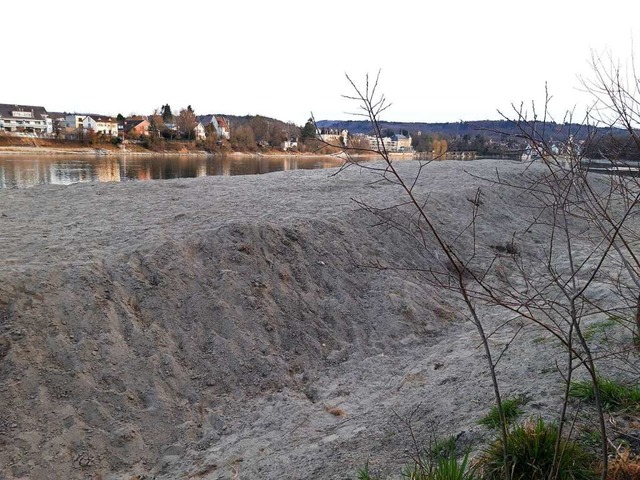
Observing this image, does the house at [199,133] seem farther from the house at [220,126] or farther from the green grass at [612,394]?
the green grass at [612,394]

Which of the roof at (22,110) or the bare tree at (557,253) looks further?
the roof at (22,110)

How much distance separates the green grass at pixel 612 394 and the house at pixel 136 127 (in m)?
88.8

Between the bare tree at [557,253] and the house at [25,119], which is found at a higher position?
the house at [25,119]

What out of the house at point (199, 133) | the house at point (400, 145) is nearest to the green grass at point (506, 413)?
the house at point (400, 145)

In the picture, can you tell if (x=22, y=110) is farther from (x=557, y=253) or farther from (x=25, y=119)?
(x=557, y=253)

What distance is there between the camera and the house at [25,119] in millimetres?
88438

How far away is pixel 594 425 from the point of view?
11.0 ft

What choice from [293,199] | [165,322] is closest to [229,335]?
[165,322]

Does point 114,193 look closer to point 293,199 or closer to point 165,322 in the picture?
point 293,199

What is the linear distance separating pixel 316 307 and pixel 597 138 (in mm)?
4256

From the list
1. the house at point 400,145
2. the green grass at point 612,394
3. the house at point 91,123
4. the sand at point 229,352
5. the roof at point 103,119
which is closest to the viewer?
the green grass at point 612,394

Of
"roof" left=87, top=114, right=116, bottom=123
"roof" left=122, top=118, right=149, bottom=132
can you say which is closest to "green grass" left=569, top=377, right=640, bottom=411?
"roof" left=122, top=118, right=149, bottom=132

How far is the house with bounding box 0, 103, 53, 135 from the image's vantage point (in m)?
88.4

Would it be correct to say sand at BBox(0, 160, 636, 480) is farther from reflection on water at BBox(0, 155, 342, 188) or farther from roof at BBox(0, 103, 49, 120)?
roof at BBox(0, 103, 49, 120)
